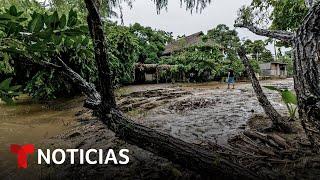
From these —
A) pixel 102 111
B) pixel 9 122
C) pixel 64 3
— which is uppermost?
pixel 64 3

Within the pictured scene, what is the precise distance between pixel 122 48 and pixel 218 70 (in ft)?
37.8

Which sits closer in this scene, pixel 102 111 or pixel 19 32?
pixel 19 32

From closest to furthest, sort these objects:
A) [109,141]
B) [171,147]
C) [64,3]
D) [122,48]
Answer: [64,3] → [171,147] → [109,141] → [122,48]

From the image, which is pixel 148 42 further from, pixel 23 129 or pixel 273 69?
pixel 23 129

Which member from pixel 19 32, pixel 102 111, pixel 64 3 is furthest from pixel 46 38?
pixel 102 111

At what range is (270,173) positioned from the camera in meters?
3.14

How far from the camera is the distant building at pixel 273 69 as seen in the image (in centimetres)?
4024

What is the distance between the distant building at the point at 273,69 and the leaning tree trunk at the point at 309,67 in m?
38.5

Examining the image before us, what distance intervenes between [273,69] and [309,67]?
41.9m

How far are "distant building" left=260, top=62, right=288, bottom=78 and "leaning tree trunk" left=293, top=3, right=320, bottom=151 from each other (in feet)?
126

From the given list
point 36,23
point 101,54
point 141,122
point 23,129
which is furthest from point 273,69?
point 36,23

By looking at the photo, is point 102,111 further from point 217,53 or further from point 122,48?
point 217,53

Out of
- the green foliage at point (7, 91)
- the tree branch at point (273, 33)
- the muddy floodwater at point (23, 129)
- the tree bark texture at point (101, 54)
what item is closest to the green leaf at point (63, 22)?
A: the green foliage at point (7, 91)

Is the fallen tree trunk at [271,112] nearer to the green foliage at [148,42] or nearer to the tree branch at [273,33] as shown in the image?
the tree branch at [273,33]
